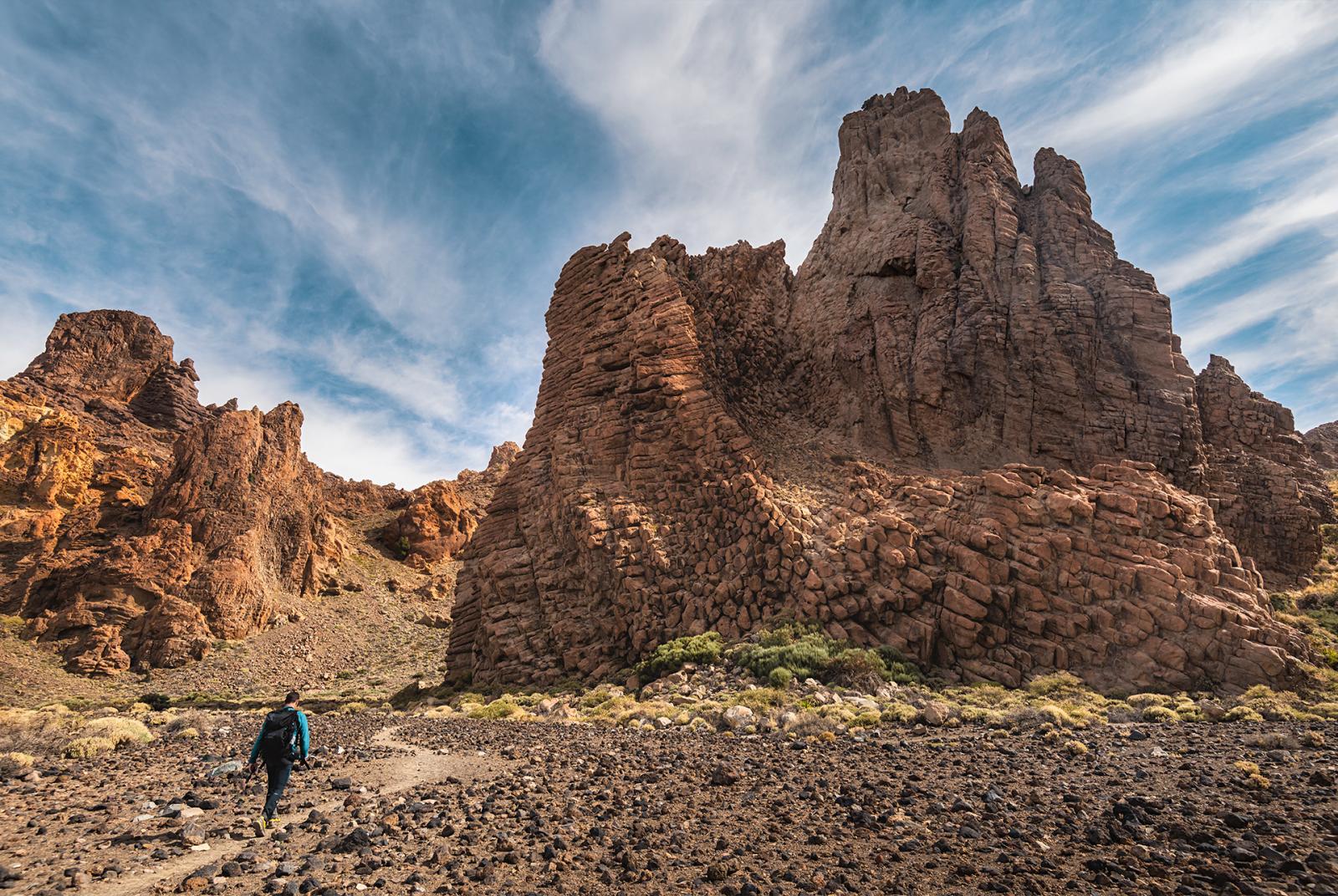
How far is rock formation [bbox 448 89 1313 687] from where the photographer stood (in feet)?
55.9

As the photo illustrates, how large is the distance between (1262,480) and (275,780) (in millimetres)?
36893

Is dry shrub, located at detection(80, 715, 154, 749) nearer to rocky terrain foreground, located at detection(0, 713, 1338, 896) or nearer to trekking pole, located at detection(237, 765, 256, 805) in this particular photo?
rocky terrain foreground, located at detection(0, 713, 1338, 896)

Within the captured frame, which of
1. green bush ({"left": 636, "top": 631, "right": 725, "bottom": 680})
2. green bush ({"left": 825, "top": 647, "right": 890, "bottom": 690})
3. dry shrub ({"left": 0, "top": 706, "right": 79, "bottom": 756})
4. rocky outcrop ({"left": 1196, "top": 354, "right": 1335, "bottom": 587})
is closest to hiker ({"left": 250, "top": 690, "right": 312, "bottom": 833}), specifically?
dry shrub ({"left": 0, "top": 706, "right": 79, "bottom": 756})

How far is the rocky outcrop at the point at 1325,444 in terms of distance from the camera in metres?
53.5

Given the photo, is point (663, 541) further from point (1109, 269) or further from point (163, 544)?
point (163, 544)

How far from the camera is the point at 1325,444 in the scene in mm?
60875

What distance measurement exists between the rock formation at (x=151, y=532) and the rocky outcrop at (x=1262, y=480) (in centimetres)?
5353

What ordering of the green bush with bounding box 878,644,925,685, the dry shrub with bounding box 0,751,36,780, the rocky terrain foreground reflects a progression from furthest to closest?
the green bush with bounding box 878,644,925,685
the dry shrub with bounding box 0,751,36,780
the rocky terrain foreground

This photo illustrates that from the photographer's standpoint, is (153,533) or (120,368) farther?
(120,368)

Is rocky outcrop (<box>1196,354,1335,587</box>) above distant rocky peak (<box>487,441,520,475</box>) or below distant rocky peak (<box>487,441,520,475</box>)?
below

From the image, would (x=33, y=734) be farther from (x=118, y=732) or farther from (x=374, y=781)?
(x=374, y=781)

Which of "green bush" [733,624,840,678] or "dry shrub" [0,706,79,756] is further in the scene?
"green bush" [733,624,840,678]

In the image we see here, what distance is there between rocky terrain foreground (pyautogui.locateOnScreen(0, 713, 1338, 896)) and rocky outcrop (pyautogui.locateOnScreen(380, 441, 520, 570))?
165 ft

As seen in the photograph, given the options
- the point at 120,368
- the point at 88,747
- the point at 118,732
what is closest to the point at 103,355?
the point at 120,368
